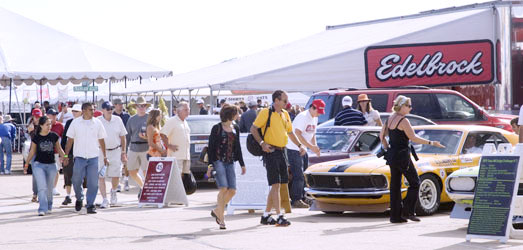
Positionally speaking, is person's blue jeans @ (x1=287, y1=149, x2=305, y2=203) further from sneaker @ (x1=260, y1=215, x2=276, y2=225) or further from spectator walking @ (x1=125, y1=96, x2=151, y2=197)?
spectator walking @ (x1=125, y1=96, x2=151, y2=197)

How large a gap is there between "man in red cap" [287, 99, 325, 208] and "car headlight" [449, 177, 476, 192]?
3055 millimetres

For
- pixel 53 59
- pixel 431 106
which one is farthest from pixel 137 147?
pixel 53 59

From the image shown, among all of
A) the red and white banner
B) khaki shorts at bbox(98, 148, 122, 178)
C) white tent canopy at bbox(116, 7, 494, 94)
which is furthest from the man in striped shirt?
white tent canopy at bbox(116, 7, 494, 94)

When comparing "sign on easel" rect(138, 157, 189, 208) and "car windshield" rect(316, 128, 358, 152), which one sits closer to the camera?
"car windshield" rect(316, 128, 358, 152)

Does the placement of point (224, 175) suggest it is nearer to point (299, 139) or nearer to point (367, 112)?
point (299, 139)

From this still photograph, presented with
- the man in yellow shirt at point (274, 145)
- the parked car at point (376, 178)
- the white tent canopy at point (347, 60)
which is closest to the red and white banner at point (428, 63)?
the white tent canopy at point (347, 60)

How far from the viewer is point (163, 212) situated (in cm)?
1515

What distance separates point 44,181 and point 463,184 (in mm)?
6567

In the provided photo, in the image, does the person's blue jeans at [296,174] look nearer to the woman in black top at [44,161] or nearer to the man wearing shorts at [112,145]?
the man wearing shorts at [112,145]

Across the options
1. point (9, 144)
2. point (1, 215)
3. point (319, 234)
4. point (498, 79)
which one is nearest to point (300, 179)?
point (319, 234)

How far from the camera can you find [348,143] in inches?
614

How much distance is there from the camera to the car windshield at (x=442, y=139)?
14344 mm

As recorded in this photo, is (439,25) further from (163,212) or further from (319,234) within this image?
(319,234)

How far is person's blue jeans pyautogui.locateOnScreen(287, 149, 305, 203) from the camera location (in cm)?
1503
